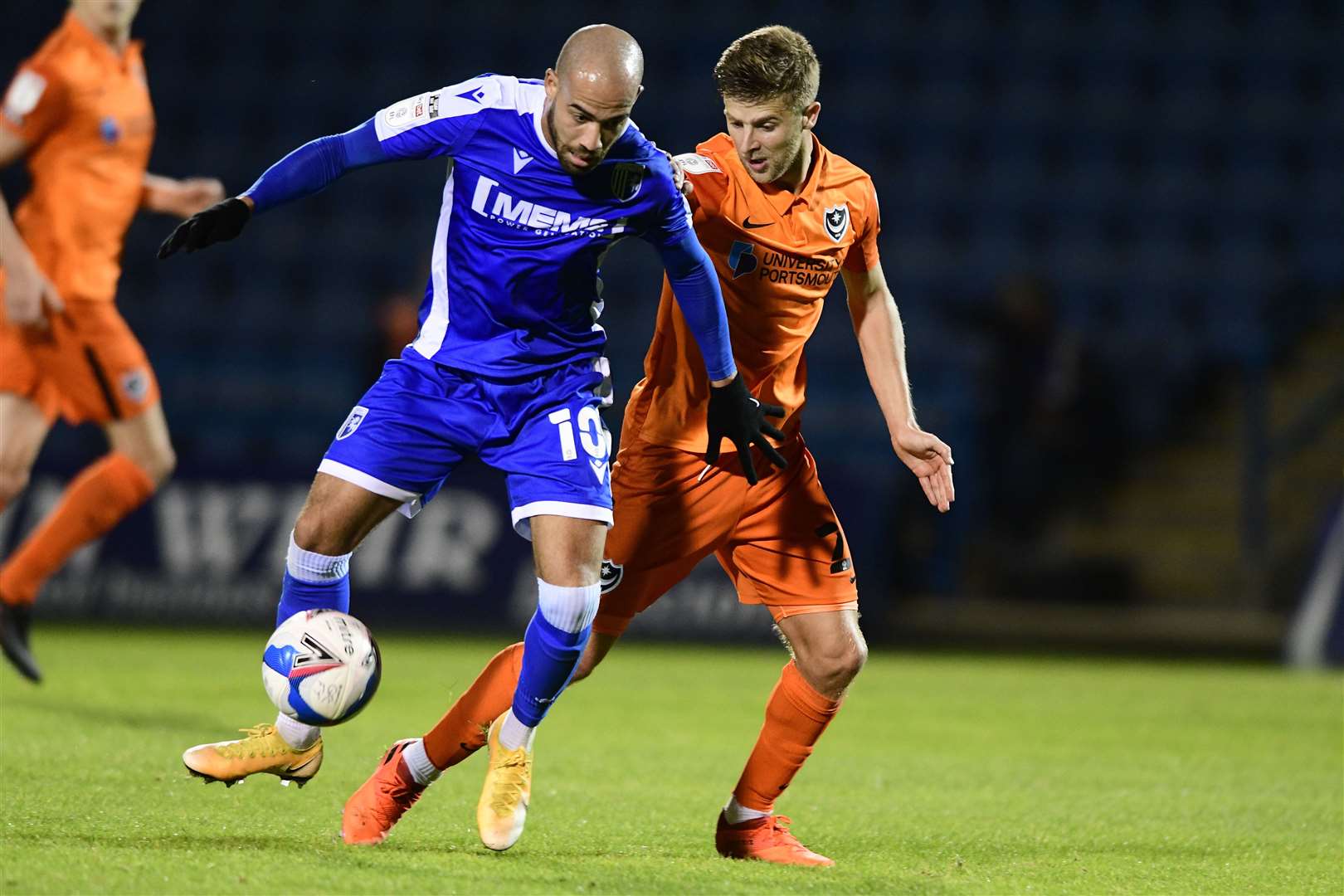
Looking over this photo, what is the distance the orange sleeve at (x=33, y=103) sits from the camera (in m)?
6.82

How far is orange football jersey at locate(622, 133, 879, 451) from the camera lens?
4.54m

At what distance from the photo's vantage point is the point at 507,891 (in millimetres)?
3619

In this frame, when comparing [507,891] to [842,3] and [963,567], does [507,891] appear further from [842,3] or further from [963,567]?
[842,3]

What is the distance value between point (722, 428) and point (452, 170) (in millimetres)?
947

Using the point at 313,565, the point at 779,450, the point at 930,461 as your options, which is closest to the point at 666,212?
the point at 779,450

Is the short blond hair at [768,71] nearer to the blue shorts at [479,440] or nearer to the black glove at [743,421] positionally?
the black glove at [743,421]

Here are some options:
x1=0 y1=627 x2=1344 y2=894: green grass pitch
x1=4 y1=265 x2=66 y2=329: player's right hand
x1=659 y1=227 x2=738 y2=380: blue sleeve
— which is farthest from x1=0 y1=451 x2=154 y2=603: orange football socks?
x1=659 y1=227 x2=738 y2=380: blue sleeve

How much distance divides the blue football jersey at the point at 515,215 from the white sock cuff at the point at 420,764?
3.19 ft

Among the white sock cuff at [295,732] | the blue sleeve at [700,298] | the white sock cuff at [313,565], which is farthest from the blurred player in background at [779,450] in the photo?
the white sock cuff at [313,565]

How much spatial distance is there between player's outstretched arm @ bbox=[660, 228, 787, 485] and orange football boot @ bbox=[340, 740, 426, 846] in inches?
45.3

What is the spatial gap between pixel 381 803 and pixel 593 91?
181 cm

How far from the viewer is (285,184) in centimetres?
419

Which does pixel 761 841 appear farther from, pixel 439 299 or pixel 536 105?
pixel 536 105

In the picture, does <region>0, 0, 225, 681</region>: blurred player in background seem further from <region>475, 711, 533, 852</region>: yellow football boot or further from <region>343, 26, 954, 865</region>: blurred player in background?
<region>475, 711, 533, 852</region>: yellow football boot
